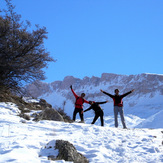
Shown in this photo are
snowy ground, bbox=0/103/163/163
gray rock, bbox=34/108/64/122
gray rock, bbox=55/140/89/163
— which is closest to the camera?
snowy ground, bbox=0/103/163/163

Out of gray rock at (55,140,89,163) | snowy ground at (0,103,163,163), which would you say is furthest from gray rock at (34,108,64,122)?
gray rock at (55,140,89,163)

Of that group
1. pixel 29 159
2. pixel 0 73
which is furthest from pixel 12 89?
pixel 29 159

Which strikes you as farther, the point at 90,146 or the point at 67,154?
the point at 90,146

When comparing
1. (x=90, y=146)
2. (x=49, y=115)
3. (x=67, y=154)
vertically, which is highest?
(x=49, y=115)

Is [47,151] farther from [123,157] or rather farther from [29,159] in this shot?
[123,157]

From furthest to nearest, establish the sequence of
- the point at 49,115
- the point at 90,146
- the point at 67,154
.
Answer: the point at 49,115 → the point at 90,146 → the point at 67,154

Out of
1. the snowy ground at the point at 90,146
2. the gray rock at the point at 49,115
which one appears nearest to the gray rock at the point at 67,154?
the snowy ground at the point at 90,146

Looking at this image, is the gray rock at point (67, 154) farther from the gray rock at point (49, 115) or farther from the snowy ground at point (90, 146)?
the gray rock at point (49, 115)

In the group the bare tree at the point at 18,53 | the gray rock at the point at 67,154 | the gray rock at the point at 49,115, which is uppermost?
the bare tree at the point at 18,53

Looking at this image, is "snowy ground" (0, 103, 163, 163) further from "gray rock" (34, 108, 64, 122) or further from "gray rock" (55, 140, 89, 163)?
"gray rock" (34, 108, 64, 122)

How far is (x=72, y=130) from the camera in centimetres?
870

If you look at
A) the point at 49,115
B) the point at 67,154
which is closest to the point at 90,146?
the point at 67,154

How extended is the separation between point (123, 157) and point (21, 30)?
31.5 feet

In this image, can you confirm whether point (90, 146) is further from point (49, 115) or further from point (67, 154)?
point (49, 115)
